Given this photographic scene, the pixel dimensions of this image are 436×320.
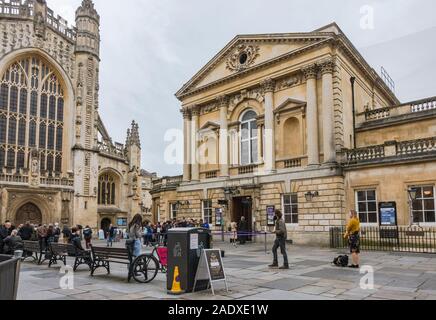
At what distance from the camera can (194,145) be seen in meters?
29.6

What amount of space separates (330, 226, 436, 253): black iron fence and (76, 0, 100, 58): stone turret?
107ft

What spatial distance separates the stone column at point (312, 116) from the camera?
21859 millimetres

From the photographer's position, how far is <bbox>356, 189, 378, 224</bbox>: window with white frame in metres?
20.0

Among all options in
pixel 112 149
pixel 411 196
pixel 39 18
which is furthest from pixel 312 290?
pixel 112 149

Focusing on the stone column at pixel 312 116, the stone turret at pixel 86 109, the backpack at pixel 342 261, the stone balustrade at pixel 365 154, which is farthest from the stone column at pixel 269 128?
the stone turret at pixel 86 109

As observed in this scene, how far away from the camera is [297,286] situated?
8.98 meters

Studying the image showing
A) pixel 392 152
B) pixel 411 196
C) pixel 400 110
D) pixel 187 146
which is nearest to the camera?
pixel 411 196

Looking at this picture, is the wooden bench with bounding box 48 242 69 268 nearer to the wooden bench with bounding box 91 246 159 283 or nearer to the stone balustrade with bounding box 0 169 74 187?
the wooden bench with bounding box 91 246 159 283

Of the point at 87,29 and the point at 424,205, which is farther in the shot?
the point at 87,29

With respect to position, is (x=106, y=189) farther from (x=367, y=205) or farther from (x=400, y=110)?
(x=400, y=110)

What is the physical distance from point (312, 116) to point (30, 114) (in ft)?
92.2

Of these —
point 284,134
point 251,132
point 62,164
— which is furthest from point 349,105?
point 62,164

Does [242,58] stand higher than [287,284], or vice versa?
[242,58]

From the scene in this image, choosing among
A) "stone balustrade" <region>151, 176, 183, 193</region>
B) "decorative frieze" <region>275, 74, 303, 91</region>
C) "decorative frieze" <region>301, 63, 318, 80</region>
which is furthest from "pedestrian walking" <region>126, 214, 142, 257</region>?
"stone balustrade" <region>151, 176, 183, 193</region>
